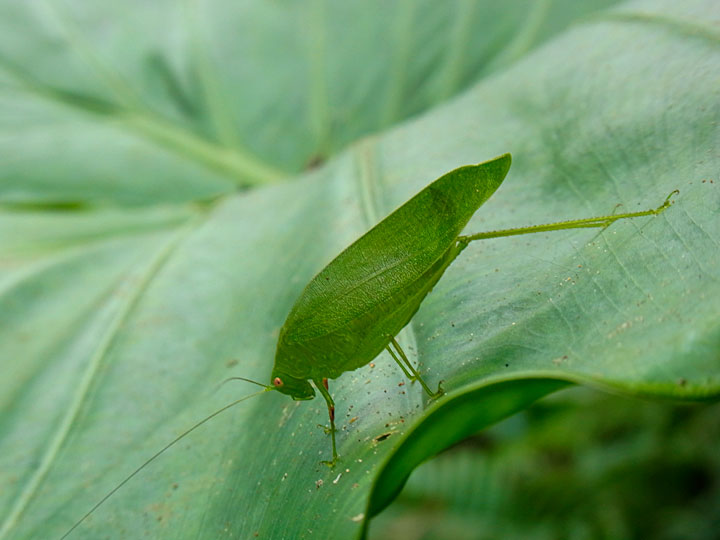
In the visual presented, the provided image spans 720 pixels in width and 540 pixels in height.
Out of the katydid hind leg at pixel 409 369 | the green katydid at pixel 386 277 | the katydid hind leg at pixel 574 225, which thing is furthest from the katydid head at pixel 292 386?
the katydid hind leg at pixel 574 225

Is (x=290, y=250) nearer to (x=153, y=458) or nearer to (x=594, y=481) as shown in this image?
(x=153, y=458)

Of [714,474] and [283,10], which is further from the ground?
[283,10]

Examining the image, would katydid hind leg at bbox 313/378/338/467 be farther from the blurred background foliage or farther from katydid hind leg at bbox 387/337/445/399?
the blurred background foliage

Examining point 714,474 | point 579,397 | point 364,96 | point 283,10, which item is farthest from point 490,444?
point 283,10

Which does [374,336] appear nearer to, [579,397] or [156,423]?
[156,423]

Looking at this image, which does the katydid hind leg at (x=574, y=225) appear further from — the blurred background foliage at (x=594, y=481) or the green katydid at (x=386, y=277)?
the blurred background foliage at (x=594, y=481)

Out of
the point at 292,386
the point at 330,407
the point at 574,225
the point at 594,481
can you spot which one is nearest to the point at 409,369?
the point at 330,407

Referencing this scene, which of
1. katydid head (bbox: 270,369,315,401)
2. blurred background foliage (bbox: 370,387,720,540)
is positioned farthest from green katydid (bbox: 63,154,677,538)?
blurred background foliage (bbox: 370,387,720,540)
